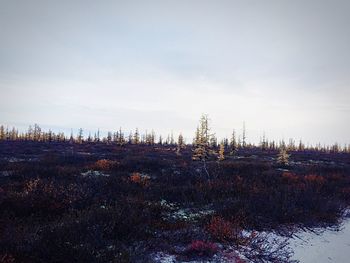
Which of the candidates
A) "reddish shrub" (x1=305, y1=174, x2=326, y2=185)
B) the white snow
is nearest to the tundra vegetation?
the white snow

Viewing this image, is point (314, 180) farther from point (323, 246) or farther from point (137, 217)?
point (137, 217)

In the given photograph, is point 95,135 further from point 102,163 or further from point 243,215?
point 243,215

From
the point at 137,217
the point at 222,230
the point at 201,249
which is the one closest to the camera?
the point at 201,249

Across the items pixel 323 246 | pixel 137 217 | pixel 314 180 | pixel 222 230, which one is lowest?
pixel 323 246

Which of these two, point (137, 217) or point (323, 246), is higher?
point (137, 217)

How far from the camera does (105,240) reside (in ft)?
20.2

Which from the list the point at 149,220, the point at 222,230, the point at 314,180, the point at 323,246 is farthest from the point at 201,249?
the point at 314,180

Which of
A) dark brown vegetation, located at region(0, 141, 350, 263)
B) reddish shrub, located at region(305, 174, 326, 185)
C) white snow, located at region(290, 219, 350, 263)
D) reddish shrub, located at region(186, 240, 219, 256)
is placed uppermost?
A: reddish shrub, located at region(305, 174, 326, 185)

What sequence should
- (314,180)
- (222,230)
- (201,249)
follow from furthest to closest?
(314,180) < (222,230) < (201,249)

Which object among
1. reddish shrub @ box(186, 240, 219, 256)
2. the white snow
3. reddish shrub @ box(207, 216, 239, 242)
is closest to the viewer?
reddish shrub @ box(186, 240, 219, 256)

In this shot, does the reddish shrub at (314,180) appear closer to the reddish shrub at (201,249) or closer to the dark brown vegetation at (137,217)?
the dark brown vegetation at (137,217)

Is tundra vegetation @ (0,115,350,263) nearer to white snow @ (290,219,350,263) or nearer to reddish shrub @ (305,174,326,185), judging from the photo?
white snow @ (290,219,350,263)

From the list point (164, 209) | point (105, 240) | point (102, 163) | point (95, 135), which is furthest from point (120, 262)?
point (95, 135)

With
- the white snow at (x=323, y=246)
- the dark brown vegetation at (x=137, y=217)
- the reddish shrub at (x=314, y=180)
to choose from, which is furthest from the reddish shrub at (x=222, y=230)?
the reddish shrub at (x=314, y=180)
